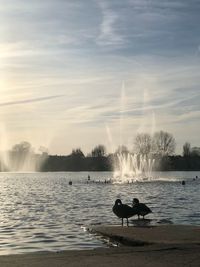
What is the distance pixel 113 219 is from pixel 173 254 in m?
14.4

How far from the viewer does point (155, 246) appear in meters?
16.7

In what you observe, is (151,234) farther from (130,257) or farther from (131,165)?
(131,165)

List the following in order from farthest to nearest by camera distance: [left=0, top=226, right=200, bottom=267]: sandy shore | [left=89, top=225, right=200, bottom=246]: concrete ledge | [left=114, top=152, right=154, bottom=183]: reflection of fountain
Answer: [left=114, top=152, right=154, bottom=183]: reflection of fountain → [left=89, top=225, right=200, bottom=246]: concrete ledge → [left=0, top=226, right=200, bottom=267]: sandy shore

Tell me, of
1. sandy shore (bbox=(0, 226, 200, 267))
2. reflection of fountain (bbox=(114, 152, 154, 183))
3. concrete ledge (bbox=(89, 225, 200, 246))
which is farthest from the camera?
reflection of fountain (bbox=(114, 152, 154, 183))

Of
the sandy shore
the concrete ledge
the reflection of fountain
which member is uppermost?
the reflection of fountain

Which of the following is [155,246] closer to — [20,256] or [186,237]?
[186,237]

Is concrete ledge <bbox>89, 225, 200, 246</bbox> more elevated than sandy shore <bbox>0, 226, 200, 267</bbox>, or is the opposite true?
concrete ledge <bbox>89, 225, 200, 246</bbox>

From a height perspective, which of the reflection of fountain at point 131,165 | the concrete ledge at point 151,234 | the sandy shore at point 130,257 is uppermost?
the reflection of fountain at point 131,165

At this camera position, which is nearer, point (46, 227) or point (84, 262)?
point (84, 262)

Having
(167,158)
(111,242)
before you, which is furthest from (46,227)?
(167,158)

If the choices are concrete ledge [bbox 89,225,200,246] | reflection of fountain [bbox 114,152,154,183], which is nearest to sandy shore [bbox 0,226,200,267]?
concrete ledge [bbox 89,225,200,246]

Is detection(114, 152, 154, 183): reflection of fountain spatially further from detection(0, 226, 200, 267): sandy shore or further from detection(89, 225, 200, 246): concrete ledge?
detection(0, 226, 200, 267): sandy shore

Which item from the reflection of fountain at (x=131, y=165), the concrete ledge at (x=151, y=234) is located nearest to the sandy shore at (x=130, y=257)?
the concrete ledge at (x=151, y=234)

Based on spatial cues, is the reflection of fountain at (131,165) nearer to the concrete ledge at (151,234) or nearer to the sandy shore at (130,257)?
the concrete ledge at (151,234)
